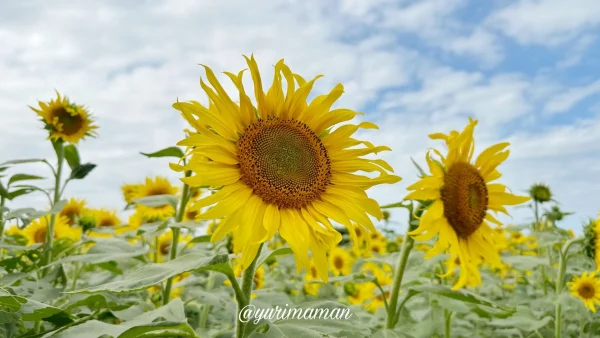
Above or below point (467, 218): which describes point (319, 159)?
above

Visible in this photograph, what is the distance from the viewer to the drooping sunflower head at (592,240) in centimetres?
396

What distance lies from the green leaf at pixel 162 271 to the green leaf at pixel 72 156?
2128mm

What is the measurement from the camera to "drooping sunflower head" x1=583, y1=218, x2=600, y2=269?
396 centimetres

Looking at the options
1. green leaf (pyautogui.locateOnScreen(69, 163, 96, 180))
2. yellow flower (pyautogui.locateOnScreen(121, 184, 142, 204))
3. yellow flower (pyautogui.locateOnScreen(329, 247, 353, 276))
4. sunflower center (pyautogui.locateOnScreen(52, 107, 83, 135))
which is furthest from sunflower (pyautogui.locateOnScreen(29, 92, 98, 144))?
yellow flower (pyautogui.locateOnScreen(329, 247, 353, 276))

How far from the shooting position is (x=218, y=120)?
2.12 metres

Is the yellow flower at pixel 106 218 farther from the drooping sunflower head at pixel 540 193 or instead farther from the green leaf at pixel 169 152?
the drooping sunflower head at pixel 540 193

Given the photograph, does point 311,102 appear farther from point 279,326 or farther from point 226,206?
point 279,326

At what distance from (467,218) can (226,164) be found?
1.52 m

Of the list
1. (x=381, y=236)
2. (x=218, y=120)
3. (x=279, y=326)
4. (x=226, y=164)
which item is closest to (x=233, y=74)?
(x=218, y=120)

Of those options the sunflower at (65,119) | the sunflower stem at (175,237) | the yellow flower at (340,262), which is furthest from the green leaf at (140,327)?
the yellow flower at (340,262)

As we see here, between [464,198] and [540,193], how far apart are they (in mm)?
3805

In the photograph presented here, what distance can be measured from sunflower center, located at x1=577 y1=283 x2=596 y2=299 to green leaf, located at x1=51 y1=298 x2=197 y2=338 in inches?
131

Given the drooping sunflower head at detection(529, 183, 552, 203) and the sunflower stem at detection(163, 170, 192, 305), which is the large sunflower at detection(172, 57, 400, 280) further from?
the drooping sunflower head at detection(529, 183, 552, 203)

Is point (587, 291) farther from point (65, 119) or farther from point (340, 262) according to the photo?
point (65, 119)
